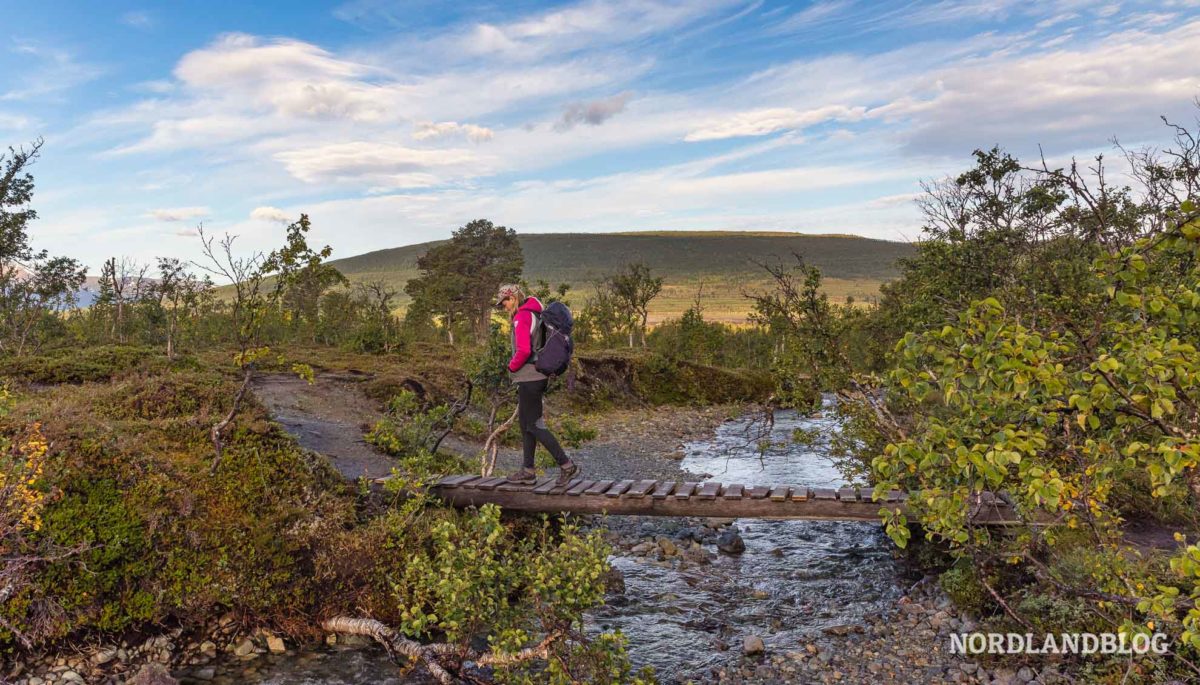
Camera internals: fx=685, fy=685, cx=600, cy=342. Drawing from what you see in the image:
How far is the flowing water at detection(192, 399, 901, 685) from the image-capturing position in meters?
9.73

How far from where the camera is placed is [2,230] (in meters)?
35.5

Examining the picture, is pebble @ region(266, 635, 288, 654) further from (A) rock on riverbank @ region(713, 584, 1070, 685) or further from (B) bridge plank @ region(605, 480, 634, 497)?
(A) rock on riverbank @ region(713, 584, 1070, 685)

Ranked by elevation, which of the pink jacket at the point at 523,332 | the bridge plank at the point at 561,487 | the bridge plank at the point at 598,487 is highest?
the pink jacket at the point at 523,332

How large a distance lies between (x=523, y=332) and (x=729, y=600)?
6.37 meters

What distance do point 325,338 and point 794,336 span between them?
56.0 meters

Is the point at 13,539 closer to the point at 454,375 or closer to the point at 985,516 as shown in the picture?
the point at 985,516

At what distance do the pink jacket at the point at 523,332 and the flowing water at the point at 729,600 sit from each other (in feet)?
15.3

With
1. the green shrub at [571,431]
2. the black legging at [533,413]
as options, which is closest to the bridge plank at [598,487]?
the black legging at [533,413]

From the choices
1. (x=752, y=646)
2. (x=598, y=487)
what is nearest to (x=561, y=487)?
(x=598, y=487)

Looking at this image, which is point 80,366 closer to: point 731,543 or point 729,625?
point 731,543

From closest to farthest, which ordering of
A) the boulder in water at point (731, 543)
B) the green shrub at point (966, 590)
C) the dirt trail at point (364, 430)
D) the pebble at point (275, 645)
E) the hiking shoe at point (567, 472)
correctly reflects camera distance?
the pebble at point (275, 645)
the green shrub at point (966, 590)
the hiking shoe at point (567, 472)
the boulder in water at point (731, 543)
the dirt trail at point (364, 430)

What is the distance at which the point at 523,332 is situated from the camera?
10906 mm

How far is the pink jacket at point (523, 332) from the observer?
1089 cm

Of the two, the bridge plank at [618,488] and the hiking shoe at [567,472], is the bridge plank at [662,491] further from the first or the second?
the hiking shoe at [567,472]
